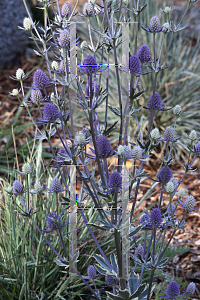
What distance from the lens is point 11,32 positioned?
5.56 metres

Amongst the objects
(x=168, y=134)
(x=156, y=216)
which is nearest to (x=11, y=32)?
(x=168, y=134)

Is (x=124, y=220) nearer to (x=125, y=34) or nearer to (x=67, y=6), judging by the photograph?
(x=125, y=34)

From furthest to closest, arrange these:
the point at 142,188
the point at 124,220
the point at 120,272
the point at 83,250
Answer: the point at 142,188, the point at 83,250, the point at 120,272, the point at 124,220

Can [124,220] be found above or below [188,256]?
above

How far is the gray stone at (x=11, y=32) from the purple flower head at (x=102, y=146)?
15.6ft

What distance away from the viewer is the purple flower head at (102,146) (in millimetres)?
1245

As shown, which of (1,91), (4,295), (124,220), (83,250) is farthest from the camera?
(1,91)

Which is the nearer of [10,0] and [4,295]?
[4,295]

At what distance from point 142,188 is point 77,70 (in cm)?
225

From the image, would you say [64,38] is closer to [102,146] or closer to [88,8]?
[88,8]

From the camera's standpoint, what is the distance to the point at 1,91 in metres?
5.14

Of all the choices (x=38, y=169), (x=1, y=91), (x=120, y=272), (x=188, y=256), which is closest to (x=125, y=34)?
(x=120, y=272)

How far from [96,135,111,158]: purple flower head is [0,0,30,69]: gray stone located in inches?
187

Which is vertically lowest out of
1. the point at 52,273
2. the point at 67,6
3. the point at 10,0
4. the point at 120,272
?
the point at 52,273
